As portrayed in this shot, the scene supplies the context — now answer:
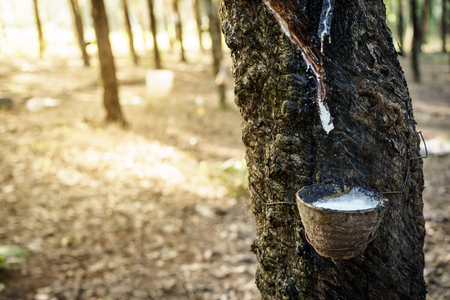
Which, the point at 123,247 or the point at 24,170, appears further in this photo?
the point at 24,170

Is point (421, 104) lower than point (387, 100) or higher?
lower

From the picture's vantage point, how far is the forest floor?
327cm

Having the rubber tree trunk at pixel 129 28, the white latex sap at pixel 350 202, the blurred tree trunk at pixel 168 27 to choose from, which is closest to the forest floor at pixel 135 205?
the white latex sap at pixel 350 202

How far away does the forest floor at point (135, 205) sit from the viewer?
3.27 m

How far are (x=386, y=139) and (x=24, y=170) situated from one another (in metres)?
5.59

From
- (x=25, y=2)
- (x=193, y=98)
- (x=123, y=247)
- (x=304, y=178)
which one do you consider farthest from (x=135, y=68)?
(x=25, y=2)

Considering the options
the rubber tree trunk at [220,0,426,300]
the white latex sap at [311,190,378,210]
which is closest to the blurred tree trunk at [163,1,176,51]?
the rubber tree trunk at [220,0,426,300]

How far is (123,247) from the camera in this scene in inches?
152

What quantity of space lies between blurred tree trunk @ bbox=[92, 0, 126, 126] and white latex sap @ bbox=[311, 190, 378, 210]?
6996 mm

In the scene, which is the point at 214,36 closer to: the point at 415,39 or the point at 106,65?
the point at 106,65

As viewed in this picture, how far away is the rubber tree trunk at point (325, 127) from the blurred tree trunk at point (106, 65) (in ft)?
21.9

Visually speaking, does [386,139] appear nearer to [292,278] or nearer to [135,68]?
[292,278]

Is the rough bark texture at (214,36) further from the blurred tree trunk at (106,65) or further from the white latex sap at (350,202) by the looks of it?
the white latex sap at (350,202)

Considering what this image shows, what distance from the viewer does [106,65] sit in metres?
7.72
